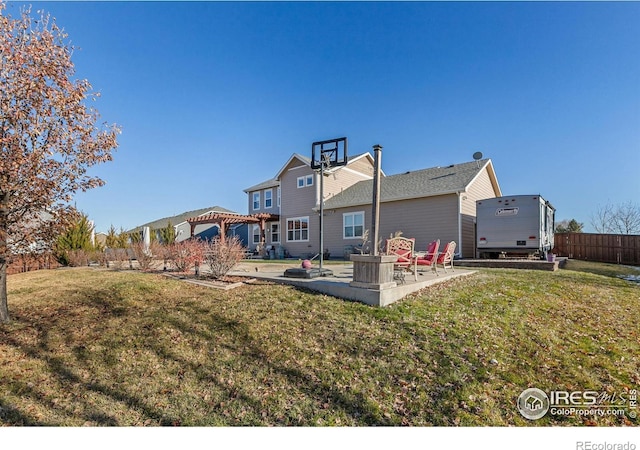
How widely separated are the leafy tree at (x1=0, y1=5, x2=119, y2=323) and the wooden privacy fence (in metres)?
23.0

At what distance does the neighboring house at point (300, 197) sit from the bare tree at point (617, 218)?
973 inches

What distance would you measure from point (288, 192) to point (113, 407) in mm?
19716

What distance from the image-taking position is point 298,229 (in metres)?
21.8

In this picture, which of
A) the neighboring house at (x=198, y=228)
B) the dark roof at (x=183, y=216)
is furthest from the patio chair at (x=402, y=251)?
the dark roof at (x=183, y=216)

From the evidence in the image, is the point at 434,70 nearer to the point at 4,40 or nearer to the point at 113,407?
the point at 4,40

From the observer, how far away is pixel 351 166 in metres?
22.0

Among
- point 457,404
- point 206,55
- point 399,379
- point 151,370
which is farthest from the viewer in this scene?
point 206,55

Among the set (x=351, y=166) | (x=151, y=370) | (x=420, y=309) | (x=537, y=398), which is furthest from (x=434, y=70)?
(x=151, y=370)

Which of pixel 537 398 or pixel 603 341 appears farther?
pixel 603 341

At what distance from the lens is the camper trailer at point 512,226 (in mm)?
12188

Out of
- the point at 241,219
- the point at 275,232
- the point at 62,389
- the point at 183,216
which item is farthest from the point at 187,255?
the point at 183,216

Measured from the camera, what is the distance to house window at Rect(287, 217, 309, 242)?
69.6ft

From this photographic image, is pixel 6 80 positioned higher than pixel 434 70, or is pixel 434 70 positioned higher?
pixel 434 70

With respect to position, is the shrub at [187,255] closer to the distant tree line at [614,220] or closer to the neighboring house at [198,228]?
the neighboring house at [198,228]
